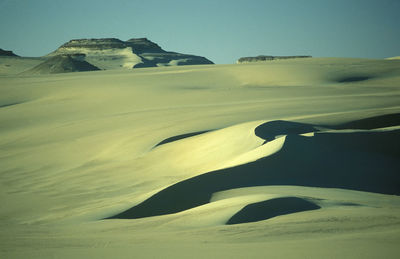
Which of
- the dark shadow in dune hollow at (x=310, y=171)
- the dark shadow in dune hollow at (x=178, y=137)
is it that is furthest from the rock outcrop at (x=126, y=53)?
the dark shadow in dune hollow at (x=310, y=171)

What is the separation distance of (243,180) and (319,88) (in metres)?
13.5

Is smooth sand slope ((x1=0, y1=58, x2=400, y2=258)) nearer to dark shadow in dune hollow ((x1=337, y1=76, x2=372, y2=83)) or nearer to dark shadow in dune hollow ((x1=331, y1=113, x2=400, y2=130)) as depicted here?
dark shadow in dune hollow ((x1=331, y1=113, x2=400, y2=130))

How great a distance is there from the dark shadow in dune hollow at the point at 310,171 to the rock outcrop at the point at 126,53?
71.0 m

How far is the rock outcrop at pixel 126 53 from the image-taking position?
8281 centimetres

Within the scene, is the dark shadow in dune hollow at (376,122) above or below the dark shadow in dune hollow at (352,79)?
below

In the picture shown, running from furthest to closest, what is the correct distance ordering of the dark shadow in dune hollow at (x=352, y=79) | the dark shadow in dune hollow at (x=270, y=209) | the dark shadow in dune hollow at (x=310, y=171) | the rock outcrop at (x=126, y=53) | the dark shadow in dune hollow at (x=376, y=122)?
the rock outcrop at (x=126, y=53), the dark shadow in dune hollow at (x=352, y=79), the dark shadow in dune hollow at (x=376, y=122), the dark shadow in dune hollow at (x=310, y=171), the dark shadow in dune hollow at (x=270, y=209)

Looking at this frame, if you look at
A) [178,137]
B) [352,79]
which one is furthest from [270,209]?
[352,79]

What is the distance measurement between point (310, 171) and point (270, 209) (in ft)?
8.33

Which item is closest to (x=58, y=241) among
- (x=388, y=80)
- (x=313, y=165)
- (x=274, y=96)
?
(x=313, y=165)

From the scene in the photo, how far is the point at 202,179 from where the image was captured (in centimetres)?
625

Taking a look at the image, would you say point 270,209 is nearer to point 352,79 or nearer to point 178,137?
point 178,137

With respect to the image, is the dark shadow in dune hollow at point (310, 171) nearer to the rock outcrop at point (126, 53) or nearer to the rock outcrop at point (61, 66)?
the rock outcrop at point (61, 66)

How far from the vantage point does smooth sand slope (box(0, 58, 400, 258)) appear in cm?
335

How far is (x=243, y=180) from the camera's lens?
626cm
